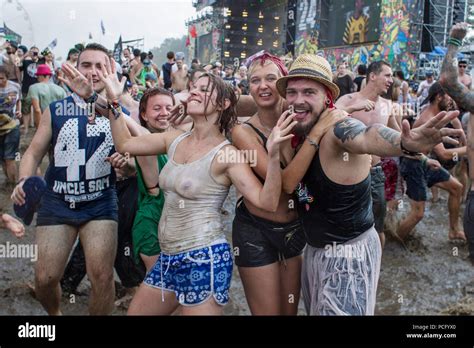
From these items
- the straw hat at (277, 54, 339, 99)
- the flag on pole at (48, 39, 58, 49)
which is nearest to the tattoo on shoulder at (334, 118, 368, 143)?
the straw hat at (277, 54, 339, 99)

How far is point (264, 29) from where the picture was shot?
1446 inches

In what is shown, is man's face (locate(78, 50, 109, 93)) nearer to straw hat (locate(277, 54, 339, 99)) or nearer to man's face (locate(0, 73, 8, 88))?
straw hat (locate(277, 54, 339, 99))

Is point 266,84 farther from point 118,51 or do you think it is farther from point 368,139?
point 118,51

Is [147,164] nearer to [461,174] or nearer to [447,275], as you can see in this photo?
[447,275]

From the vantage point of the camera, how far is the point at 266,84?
126 inches

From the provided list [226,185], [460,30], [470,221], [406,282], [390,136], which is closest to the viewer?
[390,136]

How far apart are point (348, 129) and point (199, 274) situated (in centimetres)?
114

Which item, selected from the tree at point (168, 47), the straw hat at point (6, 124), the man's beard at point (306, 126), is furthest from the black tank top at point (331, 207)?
the tree at point (168, 47)

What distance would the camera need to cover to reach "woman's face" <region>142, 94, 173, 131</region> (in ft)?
12.9

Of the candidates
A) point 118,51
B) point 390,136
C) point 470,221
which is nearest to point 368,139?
point 390,136

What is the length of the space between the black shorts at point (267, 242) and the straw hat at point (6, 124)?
5427mm

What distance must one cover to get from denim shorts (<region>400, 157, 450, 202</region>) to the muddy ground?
803 millimetres
